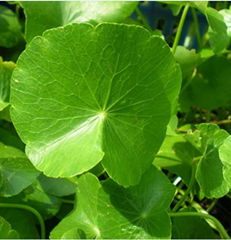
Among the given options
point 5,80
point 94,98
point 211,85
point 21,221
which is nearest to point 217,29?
point 211,85

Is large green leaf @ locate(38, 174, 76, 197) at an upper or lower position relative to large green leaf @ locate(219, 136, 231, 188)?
lower

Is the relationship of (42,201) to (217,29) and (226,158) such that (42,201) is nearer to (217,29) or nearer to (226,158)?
(226,158)

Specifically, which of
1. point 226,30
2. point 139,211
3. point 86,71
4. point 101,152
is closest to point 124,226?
point 139,211

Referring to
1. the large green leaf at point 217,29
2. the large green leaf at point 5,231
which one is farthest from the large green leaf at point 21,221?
the large green leaf at point 217,29

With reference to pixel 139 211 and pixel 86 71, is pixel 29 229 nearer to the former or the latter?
pixel 139 211

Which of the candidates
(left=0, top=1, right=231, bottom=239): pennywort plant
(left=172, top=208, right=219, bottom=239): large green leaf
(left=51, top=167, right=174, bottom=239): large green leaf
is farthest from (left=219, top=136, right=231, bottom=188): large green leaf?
(left=172, top=208, right=219, bottom=239): large green leaf

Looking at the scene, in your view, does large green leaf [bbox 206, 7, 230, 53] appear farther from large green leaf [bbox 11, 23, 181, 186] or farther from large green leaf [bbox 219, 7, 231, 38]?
large green leaf [bbox 11, 23, 181, 186]
